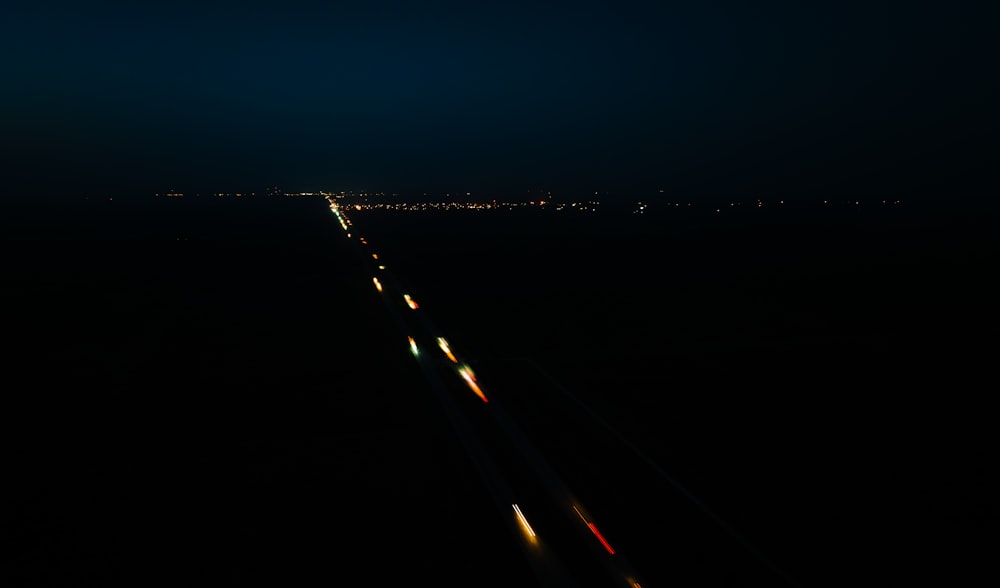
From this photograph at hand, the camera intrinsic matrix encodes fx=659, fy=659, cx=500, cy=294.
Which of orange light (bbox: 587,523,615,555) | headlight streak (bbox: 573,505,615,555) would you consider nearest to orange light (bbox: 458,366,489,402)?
headlight streak (bbox: 573,505,615,555)

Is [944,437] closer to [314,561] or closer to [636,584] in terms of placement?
[636,584]

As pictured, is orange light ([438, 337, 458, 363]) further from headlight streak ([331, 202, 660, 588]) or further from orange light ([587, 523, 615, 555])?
orange light ([587, 523, 615, 555])

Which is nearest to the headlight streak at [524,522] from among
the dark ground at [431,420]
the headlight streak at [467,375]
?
the headlight streak at [467,375]

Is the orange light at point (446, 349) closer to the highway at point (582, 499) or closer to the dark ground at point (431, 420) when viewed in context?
the dark ground at point (431, 420)

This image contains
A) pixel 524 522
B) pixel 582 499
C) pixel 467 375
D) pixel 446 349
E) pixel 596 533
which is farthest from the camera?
pixel 446 349

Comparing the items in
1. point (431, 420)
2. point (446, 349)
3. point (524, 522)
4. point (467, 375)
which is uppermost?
point (524, 522)

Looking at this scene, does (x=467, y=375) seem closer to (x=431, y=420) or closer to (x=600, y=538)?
(x=431, y=420)

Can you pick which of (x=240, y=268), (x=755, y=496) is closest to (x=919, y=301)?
(x=755, y=496)

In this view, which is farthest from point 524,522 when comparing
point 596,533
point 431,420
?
point 431,420
